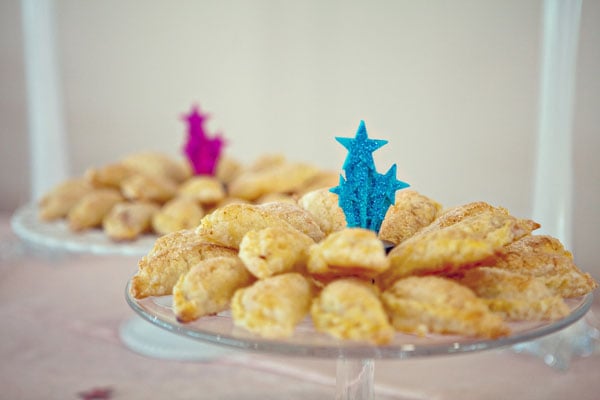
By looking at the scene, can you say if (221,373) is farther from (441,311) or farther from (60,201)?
(441,311)

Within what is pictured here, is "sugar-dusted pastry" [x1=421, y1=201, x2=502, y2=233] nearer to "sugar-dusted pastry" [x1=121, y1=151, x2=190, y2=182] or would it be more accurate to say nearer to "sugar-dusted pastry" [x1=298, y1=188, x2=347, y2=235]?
"sugar-dusted pastry" [x1=298, y1=188, x2=347, y2=235]

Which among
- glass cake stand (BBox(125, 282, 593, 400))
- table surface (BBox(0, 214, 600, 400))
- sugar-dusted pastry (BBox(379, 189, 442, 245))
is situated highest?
sugar-dusted pastry (BBox(379, 189, 442, 245))

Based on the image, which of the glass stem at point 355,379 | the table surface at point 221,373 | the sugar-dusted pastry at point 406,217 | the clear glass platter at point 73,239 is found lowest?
the table surface at point 221,373

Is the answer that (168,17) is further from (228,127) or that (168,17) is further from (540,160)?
(540,160)

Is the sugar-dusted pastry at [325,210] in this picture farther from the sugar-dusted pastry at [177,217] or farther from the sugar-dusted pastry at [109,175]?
the sugar-dusted pastry at [109,175]

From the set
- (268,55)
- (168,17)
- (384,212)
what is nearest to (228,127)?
(268,55)

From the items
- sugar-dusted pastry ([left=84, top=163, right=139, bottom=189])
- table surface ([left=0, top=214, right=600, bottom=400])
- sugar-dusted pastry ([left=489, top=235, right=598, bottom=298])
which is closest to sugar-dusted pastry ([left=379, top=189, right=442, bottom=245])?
sugar-dusted pastry ([left=489, top=235, right=598, bottom=298])

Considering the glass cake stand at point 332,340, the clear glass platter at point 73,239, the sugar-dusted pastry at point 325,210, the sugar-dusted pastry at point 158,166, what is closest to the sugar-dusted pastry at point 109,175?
the sugar-dusted pastry at point 158,166
